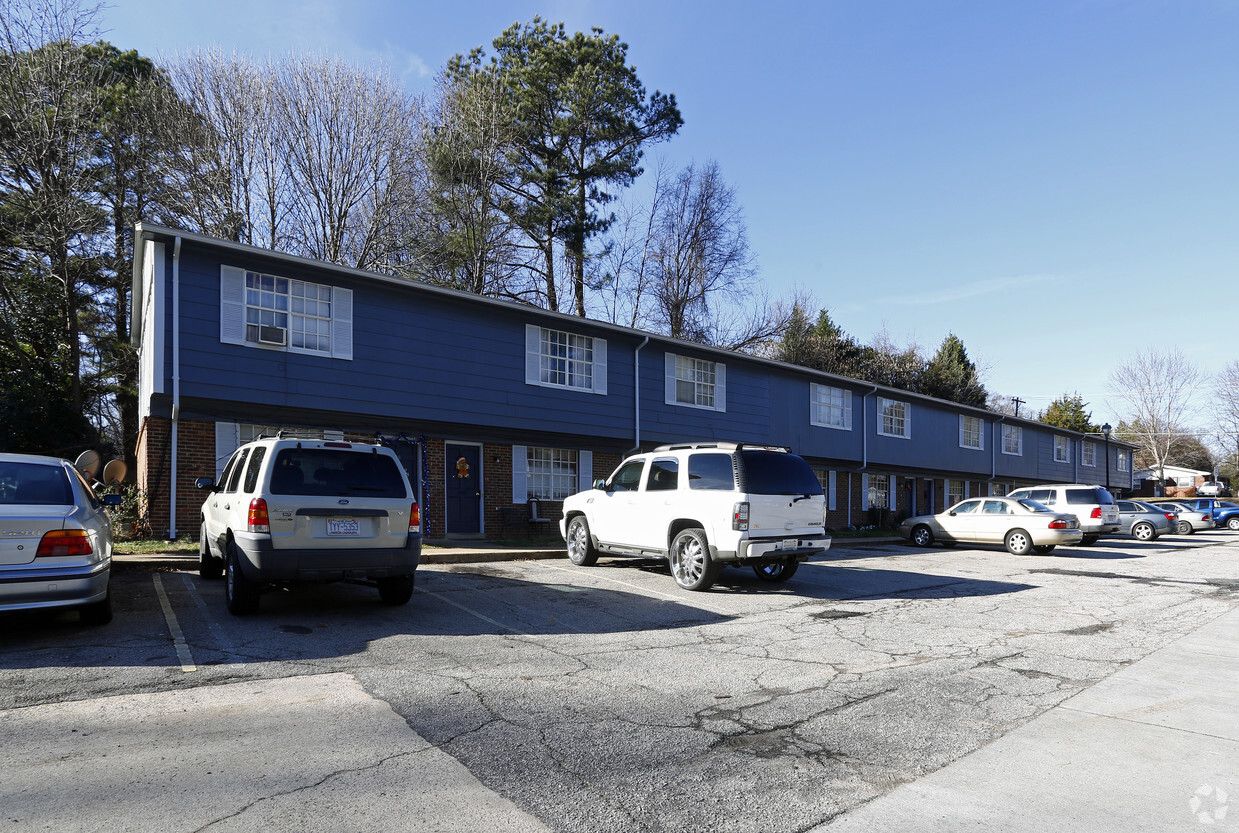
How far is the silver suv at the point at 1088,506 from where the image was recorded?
2150 centimetres

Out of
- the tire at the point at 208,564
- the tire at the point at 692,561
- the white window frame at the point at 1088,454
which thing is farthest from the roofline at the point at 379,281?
the white window frame at the point at 1088,454

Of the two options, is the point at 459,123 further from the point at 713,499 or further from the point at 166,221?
the point at 713,499

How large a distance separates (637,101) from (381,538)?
2670cm

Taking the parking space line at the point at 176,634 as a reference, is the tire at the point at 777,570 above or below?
below

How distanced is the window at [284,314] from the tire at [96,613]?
7.80 metres

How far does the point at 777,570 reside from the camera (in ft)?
40.5

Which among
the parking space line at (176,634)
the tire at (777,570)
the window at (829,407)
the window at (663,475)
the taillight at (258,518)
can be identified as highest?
the window at (829,407)

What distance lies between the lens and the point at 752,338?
39.5m

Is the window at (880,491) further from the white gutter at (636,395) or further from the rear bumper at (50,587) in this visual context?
the rear bumper at (50,587)

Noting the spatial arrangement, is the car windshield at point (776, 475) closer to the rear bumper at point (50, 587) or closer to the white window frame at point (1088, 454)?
the rear bumper at point (50, 587)

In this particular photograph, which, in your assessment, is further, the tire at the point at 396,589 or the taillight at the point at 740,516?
the taillight at the point at 740,516

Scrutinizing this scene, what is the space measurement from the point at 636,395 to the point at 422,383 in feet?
20.1

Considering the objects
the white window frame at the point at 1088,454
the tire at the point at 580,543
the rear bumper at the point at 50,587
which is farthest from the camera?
the white window frame at the point at 1088,454

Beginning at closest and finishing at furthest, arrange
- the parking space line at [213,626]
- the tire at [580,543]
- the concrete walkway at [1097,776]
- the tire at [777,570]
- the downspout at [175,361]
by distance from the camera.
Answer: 1. the concrete walkway at [1097,776]
2. the parking space line at [213,626]
3. the tire at [777,570]
4. the tire at [580,543]
5. the downspout at [175,361]
